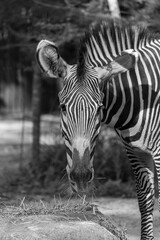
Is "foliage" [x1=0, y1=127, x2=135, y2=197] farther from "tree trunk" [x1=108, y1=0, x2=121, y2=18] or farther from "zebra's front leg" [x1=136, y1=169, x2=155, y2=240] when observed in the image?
"zebra's front leg" [x1=136, y1=169, x2=155, y2=240]

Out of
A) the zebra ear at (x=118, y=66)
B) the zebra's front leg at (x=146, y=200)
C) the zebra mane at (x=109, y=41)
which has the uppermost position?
the zebra mane at (x=109, y=41)

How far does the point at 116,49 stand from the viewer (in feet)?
20.0

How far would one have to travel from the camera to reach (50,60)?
558cm

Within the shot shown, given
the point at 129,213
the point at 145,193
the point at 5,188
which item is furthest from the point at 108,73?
the point at 5,188

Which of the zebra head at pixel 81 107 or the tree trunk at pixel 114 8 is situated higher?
the tree trunk at pixel 114 8

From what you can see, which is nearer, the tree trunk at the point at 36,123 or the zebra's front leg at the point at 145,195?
the zebra's front leg at the point at 145,195

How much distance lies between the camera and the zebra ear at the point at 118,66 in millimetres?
5465

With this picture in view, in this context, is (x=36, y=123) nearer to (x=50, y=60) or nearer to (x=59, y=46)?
(x=59, y=46)

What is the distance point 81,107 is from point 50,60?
727 mm

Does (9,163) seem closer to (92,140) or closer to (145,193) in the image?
(145,193)

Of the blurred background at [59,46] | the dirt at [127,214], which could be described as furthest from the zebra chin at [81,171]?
the blurred background at [59,46]

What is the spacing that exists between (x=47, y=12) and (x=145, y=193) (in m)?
5.71

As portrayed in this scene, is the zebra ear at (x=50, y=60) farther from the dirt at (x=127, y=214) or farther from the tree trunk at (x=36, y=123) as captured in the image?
the tree trunk at (x=36, y=123)

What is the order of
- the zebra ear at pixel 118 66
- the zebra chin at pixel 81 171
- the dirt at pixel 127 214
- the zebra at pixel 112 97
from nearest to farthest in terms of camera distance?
Result: 1. the zebra chin at pixel 81 171
2. the zebra at pixel 112 97
3. the zebra ear at pixel 118 66
4. the dirt at pixel 127 214
